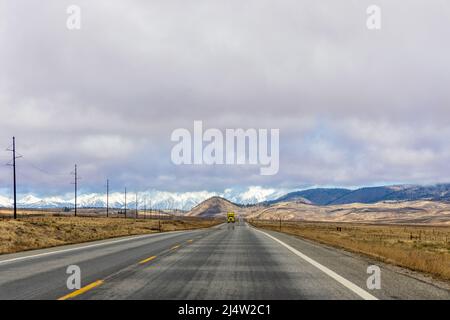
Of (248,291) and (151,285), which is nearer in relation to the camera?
(248,291)

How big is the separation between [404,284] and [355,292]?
1.78 meters

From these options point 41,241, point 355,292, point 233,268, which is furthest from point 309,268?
point 41,241

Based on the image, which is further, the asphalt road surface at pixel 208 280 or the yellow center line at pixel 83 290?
the asphalt road surface at pixel 208 280

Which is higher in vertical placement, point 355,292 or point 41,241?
point 355,292

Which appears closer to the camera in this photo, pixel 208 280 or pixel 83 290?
pixel 83 290

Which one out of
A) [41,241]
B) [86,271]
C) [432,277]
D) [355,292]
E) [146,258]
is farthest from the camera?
[41,241]

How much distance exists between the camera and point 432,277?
11.4m

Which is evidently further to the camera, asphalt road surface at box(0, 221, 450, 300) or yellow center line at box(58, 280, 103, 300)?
asphalt road surface at box(0, 221, 450, 300)

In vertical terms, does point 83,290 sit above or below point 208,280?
above

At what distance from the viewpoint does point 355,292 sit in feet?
29.3
